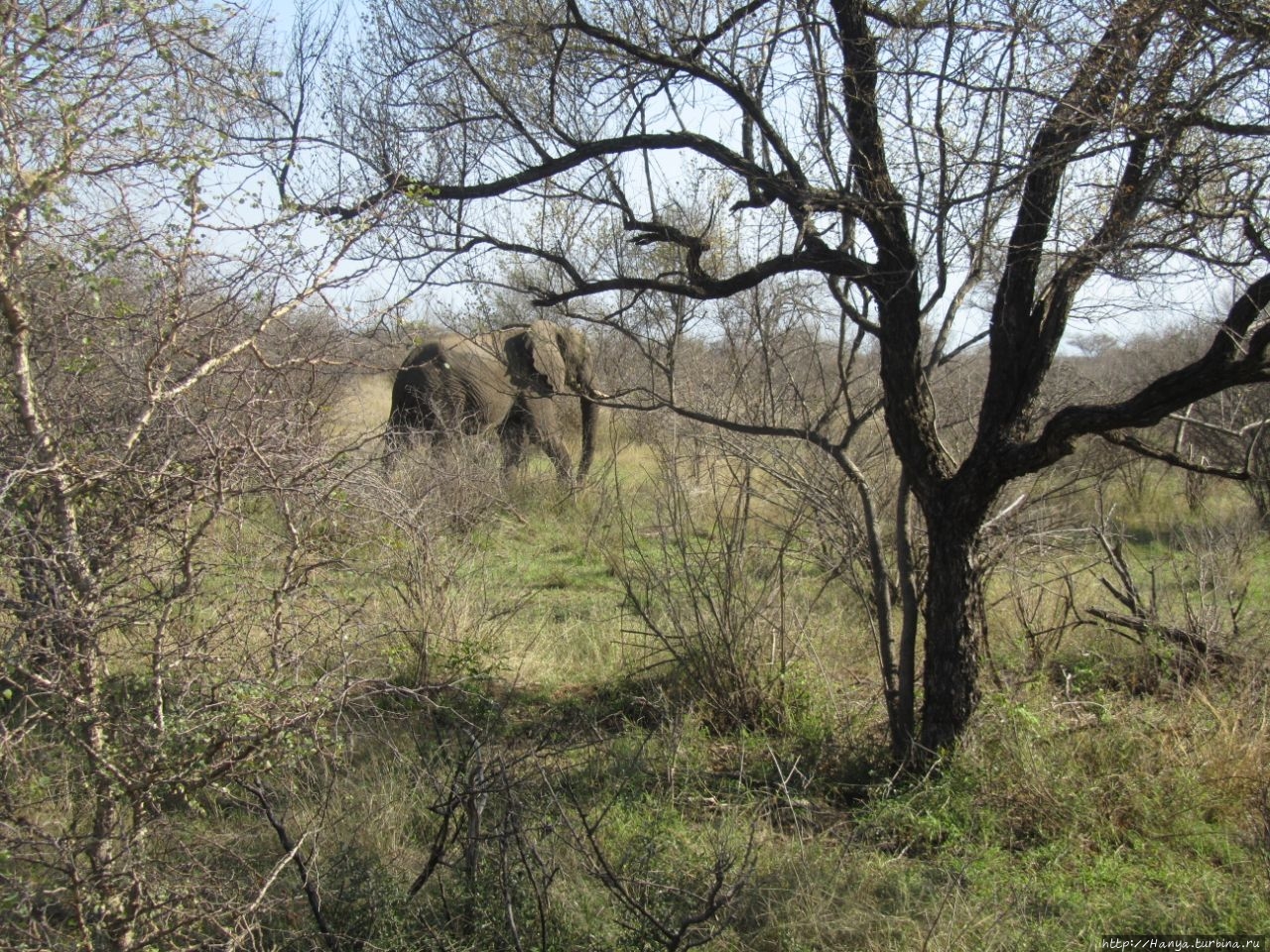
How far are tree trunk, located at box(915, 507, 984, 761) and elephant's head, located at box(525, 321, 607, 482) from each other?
8.26 m

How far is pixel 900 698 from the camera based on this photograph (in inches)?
192

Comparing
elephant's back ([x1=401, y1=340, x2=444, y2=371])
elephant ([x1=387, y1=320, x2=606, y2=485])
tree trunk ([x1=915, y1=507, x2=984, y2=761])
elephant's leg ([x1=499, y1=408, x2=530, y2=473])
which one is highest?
elephant's back ([x1=401, y1=340, x2=444, y2=371])

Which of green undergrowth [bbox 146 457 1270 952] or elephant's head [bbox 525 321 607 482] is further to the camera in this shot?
elephant's head [bbox 525 321 607 482]

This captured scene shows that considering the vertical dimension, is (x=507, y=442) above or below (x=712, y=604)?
above

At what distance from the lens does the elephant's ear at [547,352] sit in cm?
1356

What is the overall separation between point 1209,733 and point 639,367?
7.65 m

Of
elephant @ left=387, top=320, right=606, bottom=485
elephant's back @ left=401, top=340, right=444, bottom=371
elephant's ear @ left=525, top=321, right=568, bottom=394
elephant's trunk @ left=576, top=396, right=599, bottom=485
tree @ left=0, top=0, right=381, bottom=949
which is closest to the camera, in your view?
tree @ left=0, top=0, right=381, bottom=949

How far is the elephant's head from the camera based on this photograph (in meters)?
13.6

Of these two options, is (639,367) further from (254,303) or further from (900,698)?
(254,303)

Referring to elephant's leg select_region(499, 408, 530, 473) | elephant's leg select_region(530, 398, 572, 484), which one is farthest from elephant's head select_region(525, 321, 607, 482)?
elephant's leg select_region(499, 408, 530, 473)

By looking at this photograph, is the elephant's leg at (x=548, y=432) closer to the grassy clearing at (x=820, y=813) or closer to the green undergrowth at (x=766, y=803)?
the green undergrowth at (x=766, y=803)

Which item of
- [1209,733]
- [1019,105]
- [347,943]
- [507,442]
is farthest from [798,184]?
[507,442]

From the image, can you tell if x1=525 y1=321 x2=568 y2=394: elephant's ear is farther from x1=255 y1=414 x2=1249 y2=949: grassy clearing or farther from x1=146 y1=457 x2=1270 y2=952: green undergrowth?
x1=255 y1=414 x2=1249 y2=949: grassy clearing

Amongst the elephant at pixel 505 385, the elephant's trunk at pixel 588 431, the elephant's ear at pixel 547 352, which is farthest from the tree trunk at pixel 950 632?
the elephant's trunk at pixel 588 431
